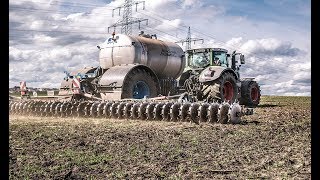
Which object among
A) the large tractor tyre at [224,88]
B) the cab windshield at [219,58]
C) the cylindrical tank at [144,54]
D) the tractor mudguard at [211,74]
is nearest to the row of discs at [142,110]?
the cylindrical tank at [144,54]

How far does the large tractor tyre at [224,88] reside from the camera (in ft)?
45.8

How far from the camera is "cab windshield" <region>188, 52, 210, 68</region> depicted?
52.8 ft

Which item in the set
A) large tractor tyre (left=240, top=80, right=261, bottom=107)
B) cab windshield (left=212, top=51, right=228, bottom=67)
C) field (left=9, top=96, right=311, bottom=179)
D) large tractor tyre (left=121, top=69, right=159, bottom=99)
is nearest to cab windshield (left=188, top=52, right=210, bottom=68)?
cab windshield (left=212, top=51, right=228, bottom=67)

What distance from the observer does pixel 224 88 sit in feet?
49.7

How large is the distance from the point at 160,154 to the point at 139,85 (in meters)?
8.95

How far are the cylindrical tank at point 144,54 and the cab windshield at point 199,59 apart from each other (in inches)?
27.2

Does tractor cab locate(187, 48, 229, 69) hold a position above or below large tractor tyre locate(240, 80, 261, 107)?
above

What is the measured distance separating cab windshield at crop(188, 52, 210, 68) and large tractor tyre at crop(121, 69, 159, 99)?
89.1 inches

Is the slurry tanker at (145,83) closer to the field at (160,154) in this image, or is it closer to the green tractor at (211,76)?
the green tractor at (211,76)

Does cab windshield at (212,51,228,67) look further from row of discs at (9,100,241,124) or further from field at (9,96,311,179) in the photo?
field at (9,96,311,179)

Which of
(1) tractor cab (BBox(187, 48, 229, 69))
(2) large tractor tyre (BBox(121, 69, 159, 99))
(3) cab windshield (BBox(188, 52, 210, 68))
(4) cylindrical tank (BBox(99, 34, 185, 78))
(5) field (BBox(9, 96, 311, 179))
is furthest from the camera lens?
(3) cab windshield (BBox(188, 52, 210, 68))
